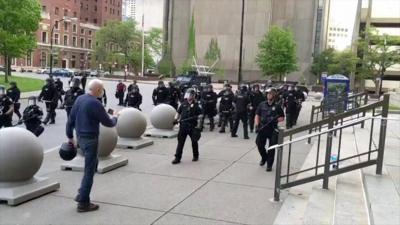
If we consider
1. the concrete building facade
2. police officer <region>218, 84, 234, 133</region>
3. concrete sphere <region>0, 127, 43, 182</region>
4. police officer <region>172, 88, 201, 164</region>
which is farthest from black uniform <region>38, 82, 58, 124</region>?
the concrete building facade

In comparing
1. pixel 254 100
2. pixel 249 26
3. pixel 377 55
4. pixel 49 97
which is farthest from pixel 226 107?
pixel 249 26

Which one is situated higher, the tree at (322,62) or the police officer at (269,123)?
Answer: the tree at (322,62)

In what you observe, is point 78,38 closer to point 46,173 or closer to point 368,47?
point 368,47

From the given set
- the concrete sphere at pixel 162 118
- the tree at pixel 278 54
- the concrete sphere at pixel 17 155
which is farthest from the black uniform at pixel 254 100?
the tree at pixel 278 54

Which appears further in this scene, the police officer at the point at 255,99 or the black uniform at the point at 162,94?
the black uniform at the point at 162,94

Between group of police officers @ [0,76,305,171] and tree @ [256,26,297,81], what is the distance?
133 ft

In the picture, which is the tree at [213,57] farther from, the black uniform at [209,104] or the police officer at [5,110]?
the police officer at [5,110]

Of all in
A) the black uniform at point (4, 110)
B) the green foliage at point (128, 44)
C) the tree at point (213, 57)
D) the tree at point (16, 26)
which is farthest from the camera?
the green foliage at point (128, 44)

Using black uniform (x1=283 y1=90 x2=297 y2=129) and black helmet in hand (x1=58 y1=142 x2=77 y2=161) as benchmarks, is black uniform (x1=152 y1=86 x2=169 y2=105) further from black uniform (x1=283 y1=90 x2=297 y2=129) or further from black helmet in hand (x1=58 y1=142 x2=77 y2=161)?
black helmet in hand (x1=58 y1=142 x2=77 y2=161)

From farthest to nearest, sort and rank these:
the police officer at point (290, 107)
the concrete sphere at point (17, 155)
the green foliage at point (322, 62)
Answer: the green foliage at point (322, 62) → the police officer at point (290, 107) → the concrete sphere at point (17, 155)

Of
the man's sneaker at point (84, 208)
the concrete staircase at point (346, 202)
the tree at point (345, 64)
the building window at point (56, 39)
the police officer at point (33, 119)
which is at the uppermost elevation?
the building window at point (56, 39)

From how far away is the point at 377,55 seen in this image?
55062 millimetres

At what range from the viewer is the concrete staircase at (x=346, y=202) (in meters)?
5.84

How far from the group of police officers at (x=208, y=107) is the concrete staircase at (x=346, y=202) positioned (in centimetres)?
204
